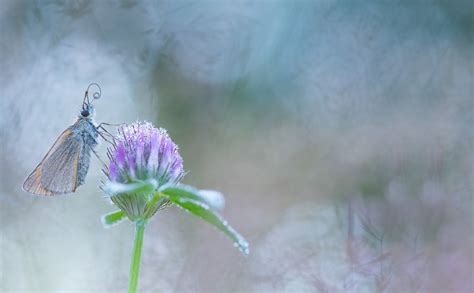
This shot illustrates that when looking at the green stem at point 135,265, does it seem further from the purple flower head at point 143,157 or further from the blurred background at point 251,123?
the blurred background at point 251,123

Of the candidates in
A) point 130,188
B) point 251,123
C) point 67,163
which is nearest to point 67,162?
point 67,163

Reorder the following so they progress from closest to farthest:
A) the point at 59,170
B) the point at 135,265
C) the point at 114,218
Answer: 1. the point at 135,265
2. the point at 114,218
3. the point at 59,170

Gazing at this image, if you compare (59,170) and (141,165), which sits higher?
(59,170)

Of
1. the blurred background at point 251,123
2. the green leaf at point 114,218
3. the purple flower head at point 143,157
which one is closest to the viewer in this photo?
the green leaf at point 114,218

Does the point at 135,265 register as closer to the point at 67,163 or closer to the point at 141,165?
the point at 141,165

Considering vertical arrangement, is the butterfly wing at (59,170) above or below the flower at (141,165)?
above

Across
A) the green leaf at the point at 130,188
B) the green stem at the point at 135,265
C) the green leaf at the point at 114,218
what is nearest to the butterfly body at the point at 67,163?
the green leaf at the point at 114,218
